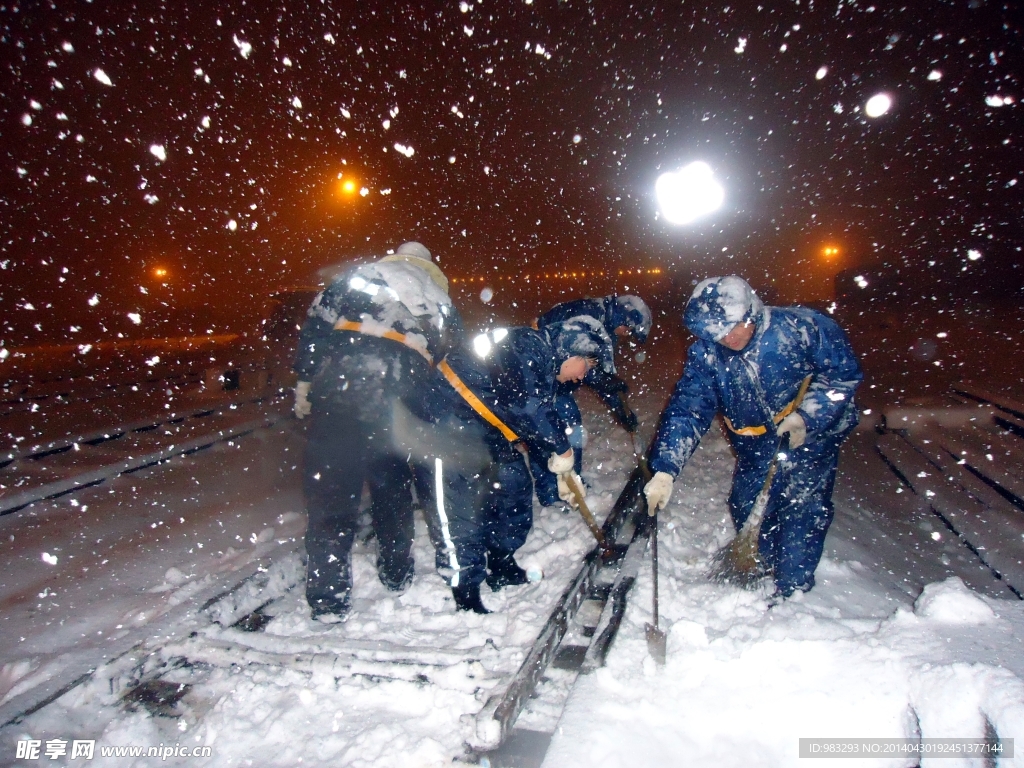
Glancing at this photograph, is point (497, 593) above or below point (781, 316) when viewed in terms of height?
below

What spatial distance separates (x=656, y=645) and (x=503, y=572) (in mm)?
1244

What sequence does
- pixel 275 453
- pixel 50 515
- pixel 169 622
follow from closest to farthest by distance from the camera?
1. pixel 169 622
2. pixel 50 515
3. pixel 275 453

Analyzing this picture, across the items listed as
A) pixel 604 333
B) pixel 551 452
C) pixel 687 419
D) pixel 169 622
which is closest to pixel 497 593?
pixel 551 452

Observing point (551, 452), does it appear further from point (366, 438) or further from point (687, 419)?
point (366, 438)

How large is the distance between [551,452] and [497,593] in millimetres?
915

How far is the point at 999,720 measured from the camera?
1537 millimetres

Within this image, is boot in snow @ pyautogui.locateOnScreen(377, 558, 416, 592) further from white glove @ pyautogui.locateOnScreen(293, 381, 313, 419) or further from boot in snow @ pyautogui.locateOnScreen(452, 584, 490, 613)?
white glove @ pyautogui.locateOnScreen(293, 381, 313, 419)

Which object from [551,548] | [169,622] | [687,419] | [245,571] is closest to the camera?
[169,622]

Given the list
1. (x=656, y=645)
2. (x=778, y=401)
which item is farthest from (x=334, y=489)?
(x=778, y=401)

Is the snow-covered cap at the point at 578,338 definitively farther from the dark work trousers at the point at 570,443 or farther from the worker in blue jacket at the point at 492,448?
the worker in blue jacket at the point at 492,448

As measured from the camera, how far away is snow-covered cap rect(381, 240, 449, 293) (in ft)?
10.7

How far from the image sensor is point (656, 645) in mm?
2338

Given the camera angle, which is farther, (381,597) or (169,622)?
(381,597)

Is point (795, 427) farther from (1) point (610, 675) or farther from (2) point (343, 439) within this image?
(2) point (343, 439)
